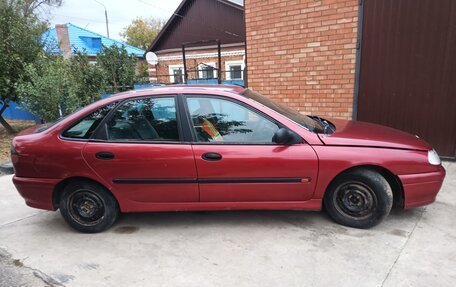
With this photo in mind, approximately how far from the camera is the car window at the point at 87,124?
132 inches

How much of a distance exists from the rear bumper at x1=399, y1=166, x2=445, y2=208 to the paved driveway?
0.32 m

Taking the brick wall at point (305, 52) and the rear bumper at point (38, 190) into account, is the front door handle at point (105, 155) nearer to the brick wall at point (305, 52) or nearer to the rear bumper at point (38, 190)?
the rear bumper at point (38, 190)

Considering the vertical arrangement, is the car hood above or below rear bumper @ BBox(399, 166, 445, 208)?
above

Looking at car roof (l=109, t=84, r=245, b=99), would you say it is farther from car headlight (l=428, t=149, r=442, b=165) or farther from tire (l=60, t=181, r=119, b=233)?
car headlight (l=428, t=149, r=442, b=165)

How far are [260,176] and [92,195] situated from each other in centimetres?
179

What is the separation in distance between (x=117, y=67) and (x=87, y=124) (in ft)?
31.9

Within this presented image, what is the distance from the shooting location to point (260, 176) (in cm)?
319

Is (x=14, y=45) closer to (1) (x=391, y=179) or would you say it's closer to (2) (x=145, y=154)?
(2) (x=145, y=154)

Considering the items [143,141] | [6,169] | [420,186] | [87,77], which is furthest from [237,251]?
[87,77]

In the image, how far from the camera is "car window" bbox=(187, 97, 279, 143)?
324 centimetres

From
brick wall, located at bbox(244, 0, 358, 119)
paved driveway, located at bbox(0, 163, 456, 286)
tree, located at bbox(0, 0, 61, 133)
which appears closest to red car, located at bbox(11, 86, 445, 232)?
→ paved driveway, located at bbox(0, 163, 456, 286)

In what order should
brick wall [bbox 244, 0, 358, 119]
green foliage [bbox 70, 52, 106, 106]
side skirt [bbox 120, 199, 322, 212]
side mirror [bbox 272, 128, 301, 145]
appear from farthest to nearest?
1. green foliage [bbox 70, 52, 106, 106]
2. brick wall [bbox 244, 0, 358, 119]
3. side skirt [bbox 120, 199, 322, 212]
4. side mirror [bbox 272, 128, 301, 145]

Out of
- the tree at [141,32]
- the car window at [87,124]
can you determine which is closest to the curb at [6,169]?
the car window at [87,124]

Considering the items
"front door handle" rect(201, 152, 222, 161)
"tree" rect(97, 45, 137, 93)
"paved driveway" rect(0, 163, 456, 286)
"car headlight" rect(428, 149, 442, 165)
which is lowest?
"paved driveway" rect(0, 163, 456, 286)
